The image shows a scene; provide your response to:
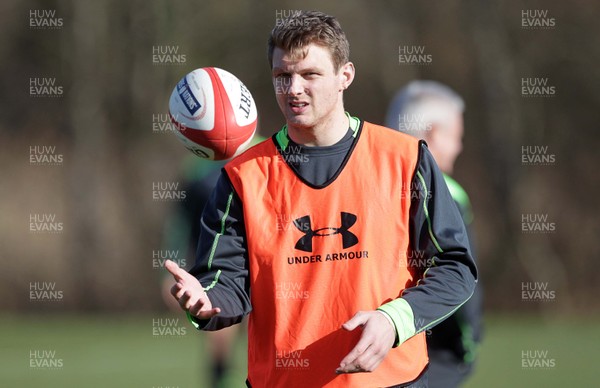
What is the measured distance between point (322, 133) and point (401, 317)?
74 cm

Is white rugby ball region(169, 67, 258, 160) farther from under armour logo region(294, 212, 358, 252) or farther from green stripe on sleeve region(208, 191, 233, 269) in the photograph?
under armour logo region(294, 212, 358, 252)

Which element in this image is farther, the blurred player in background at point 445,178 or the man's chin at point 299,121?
the blurred player in background at point 445,178

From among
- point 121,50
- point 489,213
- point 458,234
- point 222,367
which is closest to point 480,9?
point 489,213

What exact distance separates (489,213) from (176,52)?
6.21 m

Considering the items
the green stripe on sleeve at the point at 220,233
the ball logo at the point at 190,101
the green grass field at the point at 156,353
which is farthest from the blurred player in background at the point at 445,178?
the green grass field at the point at 156,353

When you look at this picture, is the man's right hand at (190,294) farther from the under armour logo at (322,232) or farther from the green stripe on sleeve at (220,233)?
the under armour logo at (322,232)

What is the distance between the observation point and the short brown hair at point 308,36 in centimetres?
337

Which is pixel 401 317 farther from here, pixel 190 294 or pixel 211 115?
pixel 211 115

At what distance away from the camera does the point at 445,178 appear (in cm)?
458

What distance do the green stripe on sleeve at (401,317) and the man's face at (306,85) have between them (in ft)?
2.29

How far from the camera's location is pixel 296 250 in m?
3.32

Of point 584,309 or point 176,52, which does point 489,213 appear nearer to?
point 584,309

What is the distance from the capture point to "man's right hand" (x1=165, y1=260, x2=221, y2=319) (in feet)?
10.1

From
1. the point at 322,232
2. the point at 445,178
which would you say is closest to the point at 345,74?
the point at 322,232
